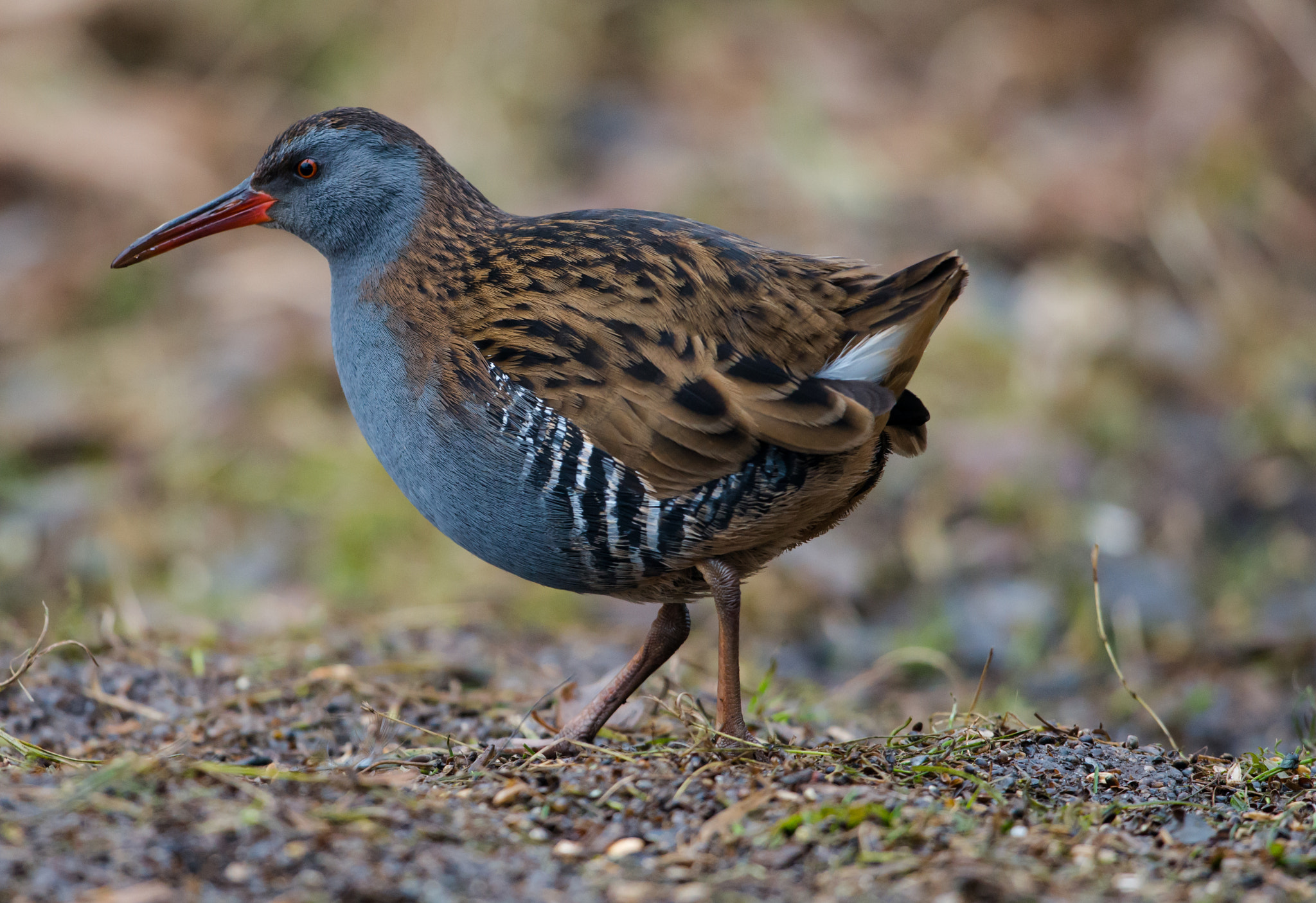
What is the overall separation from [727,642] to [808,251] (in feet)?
18.4

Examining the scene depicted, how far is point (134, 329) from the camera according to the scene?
9.49m

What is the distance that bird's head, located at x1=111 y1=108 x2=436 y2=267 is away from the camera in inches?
171

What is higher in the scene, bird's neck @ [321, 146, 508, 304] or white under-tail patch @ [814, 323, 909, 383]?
bird's neck @ [321, 146, 508, 304]

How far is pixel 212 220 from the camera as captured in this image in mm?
4602

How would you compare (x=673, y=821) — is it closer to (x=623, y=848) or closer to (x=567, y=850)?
(x=623, y=848)

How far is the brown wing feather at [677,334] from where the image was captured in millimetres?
3707

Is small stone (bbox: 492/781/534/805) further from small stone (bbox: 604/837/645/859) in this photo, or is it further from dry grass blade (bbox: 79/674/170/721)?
dry grass blade (bbox: 79/674/170/721)

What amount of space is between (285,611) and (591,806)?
3.57 meters

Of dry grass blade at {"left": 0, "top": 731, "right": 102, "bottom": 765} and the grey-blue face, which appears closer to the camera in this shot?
dry grass blade at {"left": 0, "top": 731, "right": 102, "bottom": 765}

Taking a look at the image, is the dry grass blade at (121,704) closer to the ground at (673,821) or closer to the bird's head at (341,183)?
the ground at (673,821)

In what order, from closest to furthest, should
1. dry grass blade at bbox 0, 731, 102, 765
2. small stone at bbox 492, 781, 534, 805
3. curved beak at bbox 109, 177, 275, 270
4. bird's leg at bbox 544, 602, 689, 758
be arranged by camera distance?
1. small stone at bbox 492, 781, 534, 805
2. dry grass blade at bbox 0, 731, 102, 765
3. bird's leg at bbox 544, 602, 689, 758
4. curved beak at bbox 109, 177, 275, 270

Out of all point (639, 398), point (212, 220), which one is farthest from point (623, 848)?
point (212, 220)

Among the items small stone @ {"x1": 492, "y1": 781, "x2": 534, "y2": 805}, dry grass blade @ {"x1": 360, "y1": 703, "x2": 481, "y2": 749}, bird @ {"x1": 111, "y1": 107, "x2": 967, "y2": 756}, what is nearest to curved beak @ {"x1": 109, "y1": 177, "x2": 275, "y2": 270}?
bird @ {"x1": 111, "y1": 107, "x2": 967, "y2": 756}

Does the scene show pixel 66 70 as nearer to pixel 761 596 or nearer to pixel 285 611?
pixel 285 611
